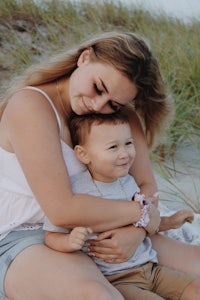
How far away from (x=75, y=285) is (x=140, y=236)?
37 centimetres

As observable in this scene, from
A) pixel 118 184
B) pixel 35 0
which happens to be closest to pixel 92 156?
pixel 118 184

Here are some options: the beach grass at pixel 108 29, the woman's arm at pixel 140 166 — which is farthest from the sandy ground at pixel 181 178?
the woman's arm at pixel 140 166

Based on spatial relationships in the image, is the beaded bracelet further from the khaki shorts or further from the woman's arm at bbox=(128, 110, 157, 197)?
the woman's arm at bbox=(128, 110, 157, 197)

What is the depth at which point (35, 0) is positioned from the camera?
21.6 feet

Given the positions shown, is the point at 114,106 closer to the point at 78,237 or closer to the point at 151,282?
the point at 78,237

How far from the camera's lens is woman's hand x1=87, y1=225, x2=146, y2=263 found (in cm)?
229

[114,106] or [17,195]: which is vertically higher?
[114,106]

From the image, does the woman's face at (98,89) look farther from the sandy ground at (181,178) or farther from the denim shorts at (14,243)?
the sandy ground at (181,178)

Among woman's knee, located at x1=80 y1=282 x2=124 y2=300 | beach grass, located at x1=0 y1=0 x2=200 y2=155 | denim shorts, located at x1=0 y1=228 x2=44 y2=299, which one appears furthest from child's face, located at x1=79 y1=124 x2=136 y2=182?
beach grass, located at x1=0 y1=0 x2=200 y2=155

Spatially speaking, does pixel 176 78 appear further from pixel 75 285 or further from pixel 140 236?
pixel 75 285

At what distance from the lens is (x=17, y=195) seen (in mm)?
2391

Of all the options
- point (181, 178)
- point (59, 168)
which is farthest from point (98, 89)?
point (181, 178)

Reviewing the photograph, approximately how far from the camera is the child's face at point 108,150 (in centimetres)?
235

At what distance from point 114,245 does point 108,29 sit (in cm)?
395
